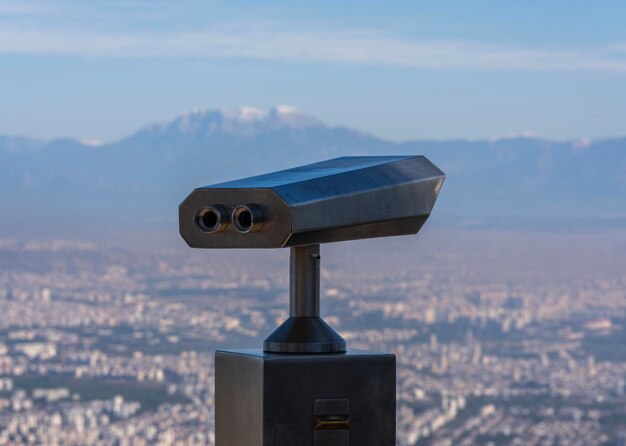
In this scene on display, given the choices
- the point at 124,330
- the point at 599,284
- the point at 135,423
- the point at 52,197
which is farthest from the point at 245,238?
the point at 52,197

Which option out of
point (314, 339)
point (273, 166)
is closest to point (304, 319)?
point (314, 339)

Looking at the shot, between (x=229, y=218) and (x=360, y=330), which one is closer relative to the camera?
(x=229, y=218)

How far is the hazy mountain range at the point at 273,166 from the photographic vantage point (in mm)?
23031

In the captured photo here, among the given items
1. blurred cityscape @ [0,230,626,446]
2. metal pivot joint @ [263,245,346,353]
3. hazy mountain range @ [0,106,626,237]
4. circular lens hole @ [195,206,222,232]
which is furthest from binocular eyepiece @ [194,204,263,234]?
hazy mountain range @ [0,106,626,237]

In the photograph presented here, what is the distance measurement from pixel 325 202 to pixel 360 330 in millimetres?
14507

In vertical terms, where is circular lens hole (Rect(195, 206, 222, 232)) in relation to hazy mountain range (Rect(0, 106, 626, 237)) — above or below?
below

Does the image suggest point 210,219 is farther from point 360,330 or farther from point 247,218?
point 360,330

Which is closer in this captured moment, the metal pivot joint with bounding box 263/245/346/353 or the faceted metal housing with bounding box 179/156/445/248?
the faceted metal housing with bounding box 179/156/445/248

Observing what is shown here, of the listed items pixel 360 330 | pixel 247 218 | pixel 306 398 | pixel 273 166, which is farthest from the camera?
pixel 273 166

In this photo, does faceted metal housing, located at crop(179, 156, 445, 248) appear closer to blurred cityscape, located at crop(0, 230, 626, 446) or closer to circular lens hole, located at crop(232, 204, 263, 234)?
circular lens hole, located at crop(232, 204, 263, 234)

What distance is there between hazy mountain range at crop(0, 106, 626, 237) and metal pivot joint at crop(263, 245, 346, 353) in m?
20.2

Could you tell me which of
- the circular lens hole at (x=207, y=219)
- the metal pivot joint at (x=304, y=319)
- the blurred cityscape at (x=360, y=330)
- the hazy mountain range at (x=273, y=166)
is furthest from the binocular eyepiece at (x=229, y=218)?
the hazy mountain range at (x=273, y=166)

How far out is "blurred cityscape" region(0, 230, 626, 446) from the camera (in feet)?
47.5

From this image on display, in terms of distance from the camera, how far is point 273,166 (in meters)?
22.7
